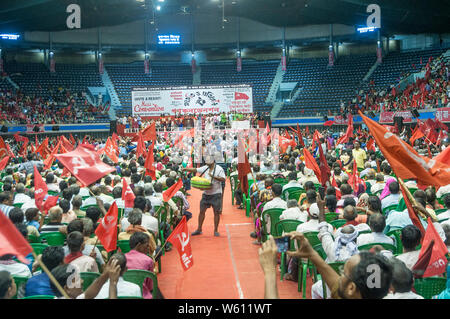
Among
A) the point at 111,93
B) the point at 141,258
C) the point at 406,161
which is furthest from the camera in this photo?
the point at 111,93

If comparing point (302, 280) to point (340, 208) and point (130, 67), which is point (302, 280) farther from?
point (130, 67)

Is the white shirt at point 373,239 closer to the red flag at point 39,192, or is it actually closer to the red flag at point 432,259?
the red flag at point 432,259

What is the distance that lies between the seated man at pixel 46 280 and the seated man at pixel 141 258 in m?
0.75

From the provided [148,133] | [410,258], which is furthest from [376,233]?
[148,133]

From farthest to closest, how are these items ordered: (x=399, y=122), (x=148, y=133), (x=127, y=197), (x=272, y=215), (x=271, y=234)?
1. (x=399, y=122)
2. (x=148, y=133)
3. (x=272, y=215)
4. (x=127, y=197)
5. (x=271, y=234)

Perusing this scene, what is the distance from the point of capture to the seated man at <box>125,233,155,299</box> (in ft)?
13.3

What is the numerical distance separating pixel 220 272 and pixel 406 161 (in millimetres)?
2993

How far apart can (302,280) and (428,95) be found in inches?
725

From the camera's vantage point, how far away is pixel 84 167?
5098mm

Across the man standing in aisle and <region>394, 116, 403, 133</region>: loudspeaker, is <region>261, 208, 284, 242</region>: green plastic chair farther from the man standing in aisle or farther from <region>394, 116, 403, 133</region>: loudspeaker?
<region>394, 116, 403, 133</region>: loudspeaker

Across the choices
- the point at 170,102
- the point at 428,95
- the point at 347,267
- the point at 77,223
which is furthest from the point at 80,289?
the point at 170,102

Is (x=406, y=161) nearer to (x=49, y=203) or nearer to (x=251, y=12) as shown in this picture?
(x=49, y=203)

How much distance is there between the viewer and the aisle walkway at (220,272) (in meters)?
5.34

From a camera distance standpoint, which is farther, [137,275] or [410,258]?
[137,275]
